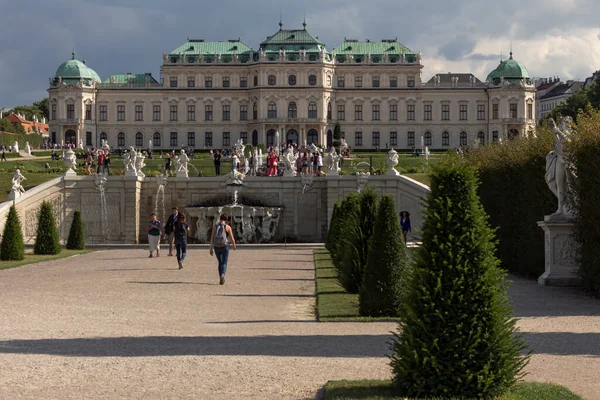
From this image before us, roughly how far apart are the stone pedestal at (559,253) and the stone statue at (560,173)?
19 cm

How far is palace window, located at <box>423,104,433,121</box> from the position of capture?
93438mm

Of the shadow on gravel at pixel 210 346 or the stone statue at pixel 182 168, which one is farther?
the stone statue at pixel 182 168

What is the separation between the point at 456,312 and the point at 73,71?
88363 millimetres

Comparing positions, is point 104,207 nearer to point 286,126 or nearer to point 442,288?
point 442,288

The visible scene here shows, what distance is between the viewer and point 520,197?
20344mm

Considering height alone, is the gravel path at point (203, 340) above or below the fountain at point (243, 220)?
below

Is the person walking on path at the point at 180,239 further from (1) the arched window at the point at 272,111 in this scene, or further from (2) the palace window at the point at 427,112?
(2) the palace window at the point at 427,112

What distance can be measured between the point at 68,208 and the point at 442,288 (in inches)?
1191

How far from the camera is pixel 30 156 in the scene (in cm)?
6444

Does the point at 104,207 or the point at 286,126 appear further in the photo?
the point at 286,126

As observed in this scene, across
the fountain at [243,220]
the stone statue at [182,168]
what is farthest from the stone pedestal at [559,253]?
the stone statue at [182,168]

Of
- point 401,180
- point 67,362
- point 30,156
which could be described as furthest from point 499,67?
point 67,362

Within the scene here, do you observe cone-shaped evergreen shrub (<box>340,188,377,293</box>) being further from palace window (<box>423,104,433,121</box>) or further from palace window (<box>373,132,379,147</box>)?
palace window (<box>423,104,433,121</box>)

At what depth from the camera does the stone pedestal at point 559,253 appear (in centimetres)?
1736
